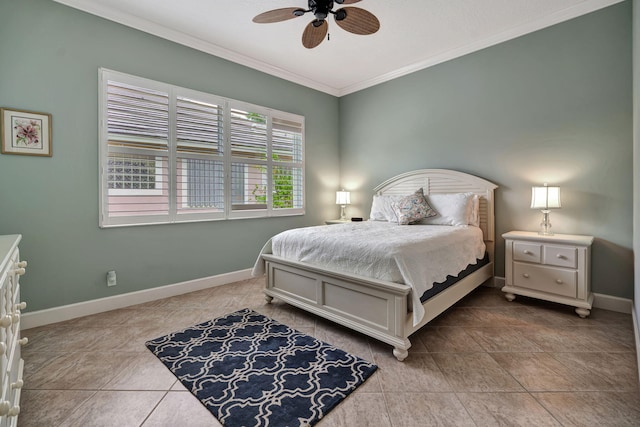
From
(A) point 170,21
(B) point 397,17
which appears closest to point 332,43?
(B) point 397,17

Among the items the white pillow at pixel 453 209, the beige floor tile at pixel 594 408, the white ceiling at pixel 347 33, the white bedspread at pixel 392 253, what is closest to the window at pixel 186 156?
the white ceiling at pixel 347 33

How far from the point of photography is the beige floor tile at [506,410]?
1.45 m

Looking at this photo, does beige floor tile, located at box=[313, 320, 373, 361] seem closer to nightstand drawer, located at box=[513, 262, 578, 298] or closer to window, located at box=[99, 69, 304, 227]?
nightstand drawer, located at box=[513, 262, 578, 298]

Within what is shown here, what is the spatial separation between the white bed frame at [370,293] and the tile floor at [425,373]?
157mm

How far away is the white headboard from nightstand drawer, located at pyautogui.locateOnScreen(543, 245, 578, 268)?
2.28 ft

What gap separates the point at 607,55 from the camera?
9.17 feet

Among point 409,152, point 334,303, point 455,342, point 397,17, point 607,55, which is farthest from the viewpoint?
point 409,152

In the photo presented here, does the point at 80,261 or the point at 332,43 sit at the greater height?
the point at 332,43

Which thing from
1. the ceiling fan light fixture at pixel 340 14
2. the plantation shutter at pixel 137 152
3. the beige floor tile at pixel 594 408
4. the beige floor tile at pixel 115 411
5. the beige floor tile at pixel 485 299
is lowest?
the beige floor tile at pixel 115 411

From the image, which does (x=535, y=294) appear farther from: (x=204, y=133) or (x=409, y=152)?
(x=204, y=133)

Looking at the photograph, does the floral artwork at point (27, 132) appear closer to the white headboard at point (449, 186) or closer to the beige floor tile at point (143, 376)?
the beige floor tile at point (143, 376)

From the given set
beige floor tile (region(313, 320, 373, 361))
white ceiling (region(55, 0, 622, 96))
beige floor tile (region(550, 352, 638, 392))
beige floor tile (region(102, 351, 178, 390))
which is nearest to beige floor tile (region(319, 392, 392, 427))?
beige floor tile (region(313, 320, 373, 361))

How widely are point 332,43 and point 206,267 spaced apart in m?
3.14

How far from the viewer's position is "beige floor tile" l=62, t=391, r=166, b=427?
1.48 m
